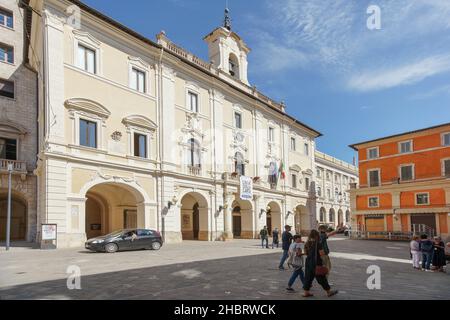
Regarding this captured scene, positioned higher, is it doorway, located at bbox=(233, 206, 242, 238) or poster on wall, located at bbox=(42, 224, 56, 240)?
poster on wall, located at bbox=(42, 224, 56, 240)

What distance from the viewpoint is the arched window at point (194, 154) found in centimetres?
2888

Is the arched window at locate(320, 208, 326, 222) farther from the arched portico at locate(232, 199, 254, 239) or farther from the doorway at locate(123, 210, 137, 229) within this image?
the doorway at locate(123, 210, 137, 229)

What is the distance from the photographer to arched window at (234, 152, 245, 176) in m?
33.6

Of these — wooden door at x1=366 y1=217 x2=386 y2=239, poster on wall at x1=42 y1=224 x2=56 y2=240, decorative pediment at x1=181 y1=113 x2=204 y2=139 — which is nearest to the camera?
poster on wall at x1=42 y1=224 x2=56 y2=240

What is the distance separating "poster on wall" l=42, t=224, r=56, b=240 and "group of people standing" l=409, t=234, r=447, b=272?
17.0 metres

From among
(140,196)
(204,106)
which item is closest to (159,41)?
(204,106)

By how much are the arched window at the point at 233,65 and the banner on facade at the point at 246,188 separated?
11.5 m

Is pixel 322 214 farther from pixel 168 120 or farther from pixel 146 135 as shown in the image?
pixel 146 135

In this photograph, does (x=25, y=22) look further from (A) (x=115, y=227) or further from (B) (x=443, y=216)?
(B) (x=443, y=216)

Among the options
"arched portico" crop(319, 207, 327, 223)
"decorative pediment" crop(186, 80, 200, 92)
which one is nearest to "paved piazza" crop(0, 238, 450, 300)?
"decorative pediment" crop(186, 80, 200, 92)

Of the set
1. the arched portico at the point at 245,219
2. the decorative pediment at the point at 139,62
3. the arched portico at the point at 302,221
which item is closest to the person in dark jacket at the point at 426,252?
the decorative pediment at the point at 139,62

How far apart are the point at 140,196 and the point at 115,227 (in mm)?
4174

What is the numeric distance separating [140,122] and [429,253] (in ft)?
62.3

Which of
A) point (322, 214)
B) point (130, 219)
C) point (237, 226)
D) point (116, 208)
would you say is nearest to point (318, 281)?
point (130, 219)
